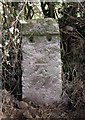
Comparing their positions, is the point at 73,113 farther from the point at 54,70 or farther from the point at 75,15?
the point at 75,15

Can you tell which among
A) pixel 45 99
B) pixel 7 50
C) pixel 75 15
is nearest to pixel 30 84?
pixel 45 99

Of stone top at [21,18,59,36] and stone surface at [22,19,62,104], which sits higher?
stone top at [21,18,59,36]

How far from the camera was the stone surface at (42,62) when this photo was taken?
3.72 m

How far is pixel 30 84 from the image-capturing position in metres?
3.77

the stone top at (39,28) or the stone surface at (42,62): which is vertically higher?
the stone top at (39,28)

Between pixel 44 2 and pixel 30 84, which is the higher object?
pixel 44 2

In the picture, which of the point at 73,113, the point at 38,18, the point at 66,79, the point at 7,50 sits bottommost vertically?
the point at 73,113

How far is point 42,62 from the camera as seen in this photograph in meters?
3.75

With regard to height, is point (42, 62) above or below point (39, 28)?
below

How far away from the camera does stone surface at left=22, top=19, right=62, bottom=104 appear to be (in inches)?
146

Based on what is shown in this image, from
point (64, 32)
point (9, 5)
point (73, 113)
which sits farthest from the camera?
point (64, 32)

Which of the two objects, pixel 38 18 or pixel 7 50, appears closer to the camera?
pixel 7 50

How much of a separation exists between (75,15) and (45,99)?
1.16m

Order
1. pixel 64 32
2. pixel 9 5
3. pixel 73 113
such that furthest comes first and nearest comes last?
pixel 64 32 < pixel 9 5 < pixel 73 113
